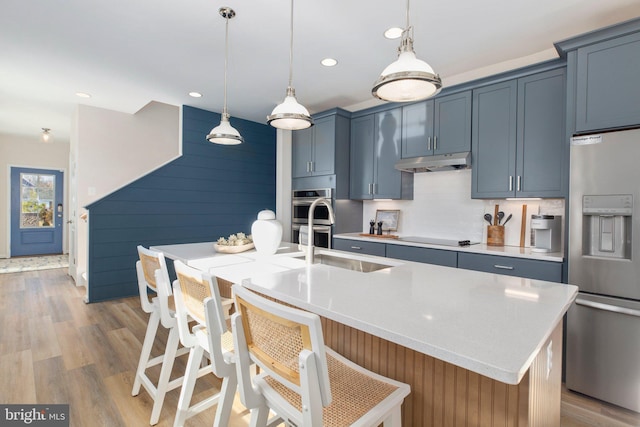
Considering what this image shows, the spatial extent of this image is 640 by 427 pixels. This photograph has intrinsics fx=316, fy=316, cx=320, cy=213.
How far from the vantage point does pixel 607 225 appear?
205 centimetres

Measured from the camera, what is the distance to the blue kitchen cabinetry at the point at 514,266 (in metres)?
2.39

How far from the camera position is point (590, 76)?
2.19 m

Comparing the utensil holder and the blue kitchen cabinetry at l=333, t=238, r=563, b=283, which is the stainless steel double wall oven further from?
the utensil holder

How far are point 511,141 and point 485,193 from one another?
1.69 feet

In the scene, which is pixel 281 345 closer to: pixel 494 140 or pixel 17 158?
pixel 494 140

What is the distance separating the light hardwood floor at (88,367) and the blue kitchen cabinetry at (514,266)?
81cm

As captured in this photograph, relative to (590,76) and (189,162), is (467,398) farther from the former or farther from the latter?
(189,162)

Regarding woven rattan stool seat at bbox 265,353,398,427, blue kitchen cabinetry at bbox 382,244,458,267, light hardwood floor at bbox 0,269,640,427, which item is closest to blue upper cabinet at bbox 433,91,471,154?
blue kitchen cabinetry at bbox 382,244,458,267

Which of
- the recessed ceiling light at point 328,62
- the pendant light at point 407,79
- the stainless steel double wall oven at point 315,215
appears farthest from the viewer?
the stainless steel double wall oven at point 315,215

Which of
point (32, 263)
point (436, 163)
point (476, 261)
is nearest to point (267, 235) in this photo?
point (476, 261)

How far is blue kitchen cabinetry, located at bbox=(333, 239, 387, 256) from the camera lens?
11.6 feet

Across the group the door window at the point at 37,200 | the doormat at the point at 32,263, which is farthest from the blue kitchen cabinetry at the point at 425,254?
the door window at the point at 37,200

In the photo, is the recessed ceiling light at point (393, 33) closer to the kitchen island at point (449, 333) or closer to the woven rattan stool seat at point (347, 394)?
the kitchen island at point (449, 333)

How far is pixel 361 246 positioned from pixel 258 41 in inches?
93.2
